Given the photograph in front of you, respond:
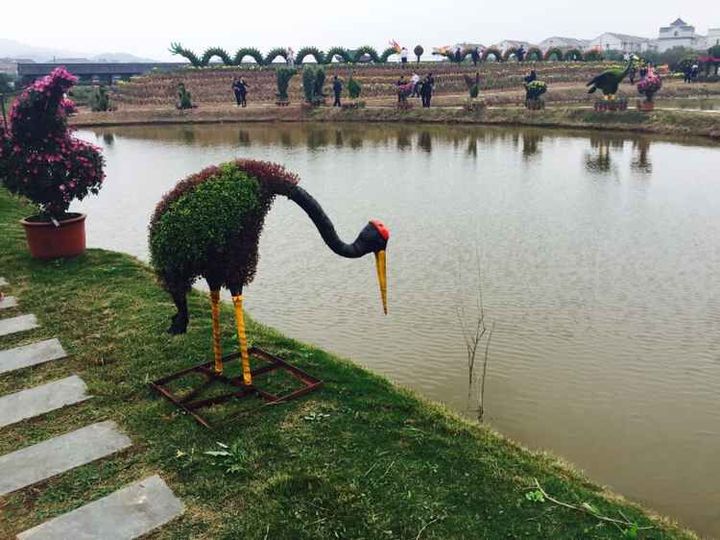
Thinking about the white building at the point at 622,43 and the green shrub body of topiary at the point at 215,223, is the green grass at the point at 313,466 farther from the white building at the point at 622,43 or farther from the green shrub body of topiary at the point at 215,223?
the white building at the point at 622,43

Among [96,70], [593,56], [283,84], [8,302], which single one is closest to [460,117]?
[283,84]

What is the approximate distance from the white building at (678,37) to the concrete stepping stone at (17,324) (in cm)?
12695

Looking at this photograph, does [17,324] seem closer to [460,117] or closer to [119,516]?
[119,516]

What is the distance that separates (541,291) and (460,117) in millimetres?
22210

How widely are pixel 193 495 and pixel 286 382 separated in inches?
63.0

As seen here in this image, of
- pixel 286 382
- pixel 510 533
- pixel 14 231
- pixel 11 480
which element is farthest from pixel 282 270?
pixel 510 533

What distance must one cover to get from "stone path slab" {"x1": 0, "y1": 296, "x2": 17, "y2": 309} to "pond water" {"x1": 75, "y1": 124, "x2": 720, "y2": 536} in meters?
2.82

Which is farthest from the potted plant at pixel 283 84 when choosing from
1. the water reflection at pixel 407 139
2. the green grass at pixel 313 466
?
the green grass at pixel 313 466

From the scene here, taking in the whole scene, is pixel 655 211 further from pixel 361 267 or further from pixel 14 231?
pixel 14 231

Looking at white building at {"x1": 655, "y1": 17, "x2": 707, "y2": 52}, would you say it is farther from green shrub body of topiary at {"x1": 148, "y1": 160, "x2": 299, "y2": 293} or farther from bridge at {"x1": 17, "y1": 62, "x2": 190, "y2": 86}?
green shrub body of topiary at {"x1": 148, "y1": 160, "x2": 299, "y2": 293}

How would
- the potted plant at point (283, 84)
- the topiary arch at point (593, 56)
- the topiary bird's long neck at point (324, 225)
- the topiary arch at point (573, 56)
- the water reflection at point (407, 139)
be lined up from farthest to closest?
the topiary arch at point (593, 56) → the topiary arch at point (573, 56) → the potted plant at point (283, 84) → the water reflection at point (407, 139) → the topiary bird's long neck at point (324, 225)

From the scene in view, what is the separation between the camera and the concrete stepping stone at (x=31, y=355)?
557 centimetres

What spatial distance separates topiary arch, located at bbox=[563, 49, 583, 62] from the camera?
46.8m

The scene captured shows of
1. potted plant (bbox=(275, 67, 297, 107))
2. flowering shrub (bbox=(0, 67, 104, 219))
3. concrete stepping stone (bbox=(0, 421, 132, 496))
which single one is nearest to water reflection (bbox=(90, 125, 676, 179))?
potted plant (bbox=(275, 67, 297, 107))
